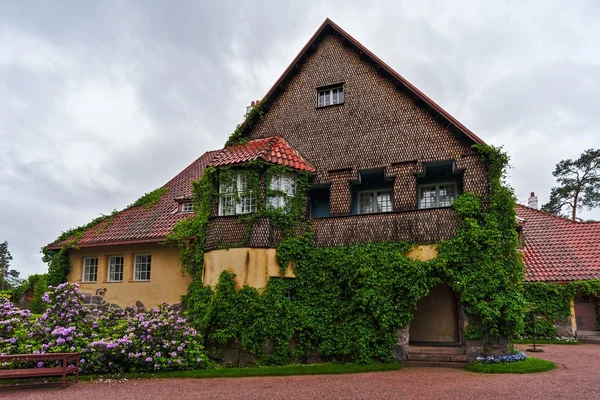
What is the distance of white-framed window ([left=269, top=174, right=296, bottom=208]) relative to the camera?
1495cm

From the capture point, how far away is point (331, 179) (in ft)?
51.4

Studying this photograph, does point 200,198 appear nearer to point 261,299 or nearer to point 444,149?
point 261,299

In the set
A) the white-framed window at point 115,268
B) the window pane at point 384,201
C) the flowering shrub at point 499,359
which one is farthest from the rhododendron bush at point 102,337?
the flowering shrub at point 499,359

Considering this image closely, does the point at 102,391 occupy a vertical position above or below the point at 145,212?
below

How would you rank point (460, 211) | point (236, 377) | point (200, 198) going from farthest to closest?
1. point (200, 198)
2. point (460, 211)
3. point (236, 377)

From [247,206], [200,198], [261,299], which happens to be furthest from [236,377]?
[200,198]

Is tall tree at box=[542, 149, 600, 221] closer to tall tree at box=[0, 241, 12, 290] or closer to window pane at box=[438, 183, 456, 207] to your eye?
window pane at box=[438, 183, 456, 207]

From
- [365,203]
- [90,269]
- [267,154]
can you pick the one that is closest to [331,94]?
[267,154]

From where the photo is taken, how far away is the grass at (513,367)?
12.0 m

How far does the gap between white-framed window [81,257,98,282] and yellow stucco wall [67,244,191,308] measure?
197mm

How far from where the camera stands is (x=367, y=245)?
46.7 ft

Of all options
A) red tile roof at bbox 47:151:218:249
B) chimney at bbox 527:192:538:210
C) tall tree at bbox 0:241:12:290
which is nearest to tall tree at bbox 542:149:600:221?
chimney at bbox 527:192:538:210

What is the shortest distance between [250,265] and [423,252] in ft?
17.1

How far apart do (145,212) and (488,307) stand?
551 inches
